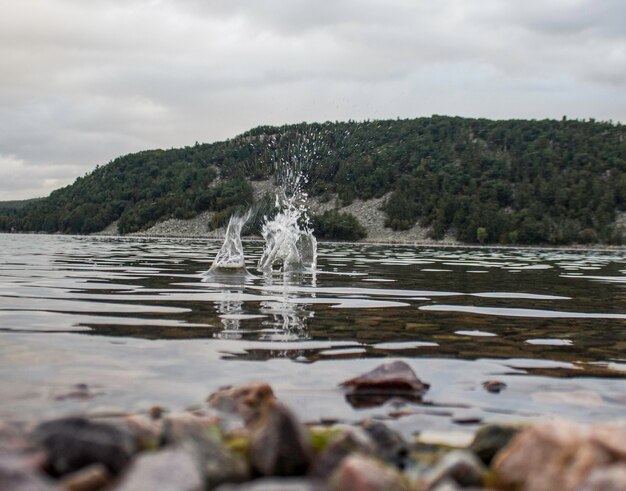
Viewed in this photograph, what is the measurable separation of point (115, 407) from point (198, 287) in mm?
12093

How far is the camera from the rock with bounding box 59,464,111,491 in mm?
4176

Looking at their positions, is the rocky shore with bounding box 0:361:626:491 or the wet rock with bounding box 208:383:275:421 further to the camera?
the wet rock with bounding box 208:383:275:421

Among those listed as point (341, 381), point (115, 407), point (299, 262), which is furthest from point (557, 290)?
point (115, 407)

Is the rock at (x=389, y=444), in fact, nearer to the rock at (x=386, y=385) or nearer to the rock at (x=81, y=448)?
the rock at (x=386, y=385)

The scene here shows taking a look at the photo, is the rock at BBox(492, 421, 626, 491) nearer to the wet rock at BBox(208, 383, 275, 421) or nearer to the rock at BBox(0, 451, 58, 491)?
the wet rock at BBox(208, 383, 275, 421)

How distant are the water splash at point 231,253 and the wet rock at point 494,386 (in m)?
16.8

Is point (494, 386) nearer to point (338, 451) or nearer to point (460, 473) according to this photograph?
point (460, 473)

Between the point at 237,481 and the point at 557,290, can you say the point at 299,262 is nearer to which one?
the point at 557,290

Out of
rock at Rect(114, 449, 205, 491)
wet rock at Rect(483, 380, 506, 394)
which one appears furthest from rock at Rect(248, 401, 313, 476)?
wet rock at Rect(483, 380, 506, 394)

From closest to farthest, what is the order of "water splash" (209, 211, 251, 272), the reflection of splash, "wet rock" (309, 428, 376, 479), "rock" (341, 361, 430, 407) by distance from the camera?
"wet rock" (309, 428, 376, 479)
"rock" (341, 361, 430, 407)
the reflection of splash
"water splash" (209, 211, 251, 272)

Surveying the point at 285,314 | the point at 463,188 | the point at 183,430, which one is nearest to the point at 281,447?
the point at 183,430

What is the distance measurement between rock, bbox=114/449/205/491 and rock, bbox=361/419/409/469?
152 cm

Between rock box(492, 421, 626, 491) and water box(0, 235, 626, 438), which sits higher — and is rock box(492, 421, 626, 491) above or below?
above

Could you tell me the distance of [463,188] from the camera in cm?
15700
